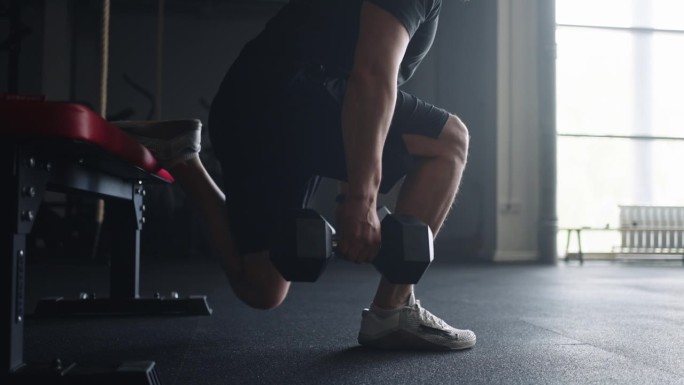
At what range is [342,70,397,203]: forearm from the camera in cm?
97

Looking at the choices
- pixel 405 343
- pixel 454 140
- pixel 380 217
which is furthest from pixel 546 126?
pixel 380 217

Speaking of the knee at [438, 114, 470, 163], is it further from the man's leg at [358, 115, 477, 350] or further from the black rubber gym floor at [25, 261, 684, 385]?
the black rubber gym floor at [25, 261, 684, 385]

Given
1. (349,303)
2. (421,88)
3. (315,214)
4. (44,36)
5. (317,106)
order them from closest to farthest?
(315,214)
(317,106)
(349,303)
(44,36)
(421,88)

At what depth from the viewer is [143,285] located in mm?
2879

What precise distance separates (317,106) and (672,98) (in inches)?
221

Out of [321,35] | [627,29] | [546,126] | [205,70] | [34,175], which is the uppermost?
[627,29]

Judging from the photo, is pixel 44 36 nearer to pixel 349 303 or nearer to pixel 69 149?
pixel 349 303

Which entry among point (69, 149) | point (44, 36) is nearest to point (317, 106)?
point (69, 149)

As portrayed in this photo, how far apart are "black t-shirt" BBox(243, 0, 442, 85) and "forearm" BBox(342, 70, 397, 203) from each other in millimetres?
243

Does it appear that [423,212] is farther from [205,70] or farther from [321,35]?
[205,70]

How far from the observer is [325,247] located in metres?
0.91

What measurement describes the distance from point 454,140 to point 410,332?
0.39m

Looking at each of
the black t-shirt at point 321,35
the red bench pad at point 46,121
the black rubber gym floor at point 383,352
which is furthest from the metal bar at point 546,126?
the red bench pad at point 46,121

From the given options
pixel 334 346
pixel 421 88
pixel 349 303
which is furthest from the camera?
pixel 421 88
